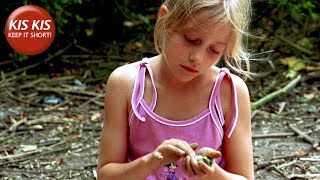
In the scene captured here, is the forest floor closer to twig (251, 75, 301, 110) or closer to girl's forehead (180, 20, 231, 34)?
twig (251, 75, 301, 110)

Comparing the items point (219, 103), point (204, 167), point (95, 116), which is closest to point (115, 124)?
point (219, 103)

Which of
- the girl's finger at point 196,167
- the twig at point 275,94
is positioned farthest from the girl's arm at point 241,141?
the twig at point 275,94

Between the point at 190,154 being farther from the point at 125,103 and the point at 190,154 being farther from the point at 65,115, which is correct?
the point at 65,115

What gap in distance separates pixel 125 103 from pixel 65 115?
153cm

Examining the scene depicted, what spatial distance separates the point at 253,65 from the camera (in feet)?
12.9

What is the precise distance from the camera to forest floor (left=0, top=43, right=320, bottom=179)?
2.79 meters

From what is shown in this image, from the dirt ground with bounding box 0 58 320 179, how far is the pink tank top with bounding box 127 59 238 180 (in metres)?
0.78

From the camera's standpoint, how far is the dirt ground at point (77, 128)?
278 cm

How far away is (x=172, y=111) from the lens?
1.95m

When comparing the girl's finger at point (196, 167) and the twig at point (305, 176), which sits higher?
the girl's finger at point (196, 167)

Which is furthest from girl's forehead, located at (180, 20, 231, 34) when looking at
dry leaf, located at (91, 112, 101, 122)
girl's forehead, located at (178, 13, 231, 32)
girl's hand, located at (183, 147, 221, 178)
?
dry leaf, located at (91, 112, 101, 122)

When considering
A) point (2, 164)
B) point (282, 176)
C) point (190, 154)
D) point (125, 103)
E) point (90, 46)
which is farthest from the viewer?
point (90, 46)

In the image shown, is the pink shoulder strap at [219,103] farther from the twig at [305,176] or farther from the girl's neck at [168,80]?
the twig at [305,176]

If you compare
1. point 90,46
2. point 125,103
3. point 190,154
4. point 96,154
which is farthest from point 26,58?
point 190,154
